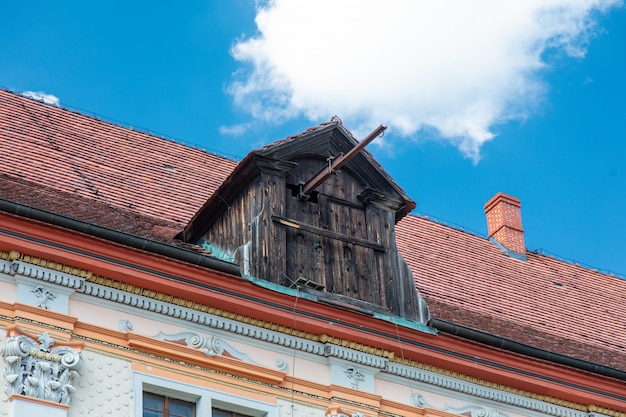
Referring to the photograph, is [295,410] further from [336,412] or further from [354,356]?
[354,356]

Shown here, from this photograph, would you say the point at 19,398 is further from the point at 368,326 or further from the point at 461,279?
the point at 461,279

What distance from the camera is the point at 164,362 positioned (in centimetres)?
1728

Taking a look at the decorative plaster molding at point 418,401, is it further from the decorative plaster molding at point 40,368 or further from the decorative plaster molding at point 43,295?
the decorative plaster molding at point 43,295

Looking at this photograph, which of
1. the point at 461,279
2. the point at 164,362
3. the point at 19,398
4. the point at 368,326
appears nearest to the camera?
the point at 19,398

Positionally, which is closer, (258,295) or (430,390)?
(258,295)

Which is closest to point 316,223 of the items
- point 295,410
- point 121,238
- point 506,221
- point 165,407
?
point 295,410

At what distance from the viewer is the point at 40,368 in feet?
53.1

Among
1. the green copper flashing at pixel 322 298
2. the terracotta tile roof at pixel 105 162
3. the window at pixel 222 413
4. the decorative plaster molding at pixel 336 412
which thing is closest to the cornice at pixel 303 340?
the green copper flashing at pixel 322 298

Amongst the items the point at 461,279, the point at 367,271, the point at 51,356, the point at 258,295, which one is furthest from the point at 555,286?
the point at 51,356

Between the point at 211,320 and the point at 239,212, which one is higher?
the point at 239,212

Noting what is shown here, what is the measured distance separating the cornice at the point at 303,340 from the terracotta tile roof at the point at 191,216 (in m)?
0.81

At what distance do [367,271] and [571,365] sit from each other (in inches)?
131

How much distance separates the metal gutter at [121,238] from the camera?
16.8 m

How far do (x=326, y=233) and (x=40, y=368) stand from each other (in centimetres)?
474
